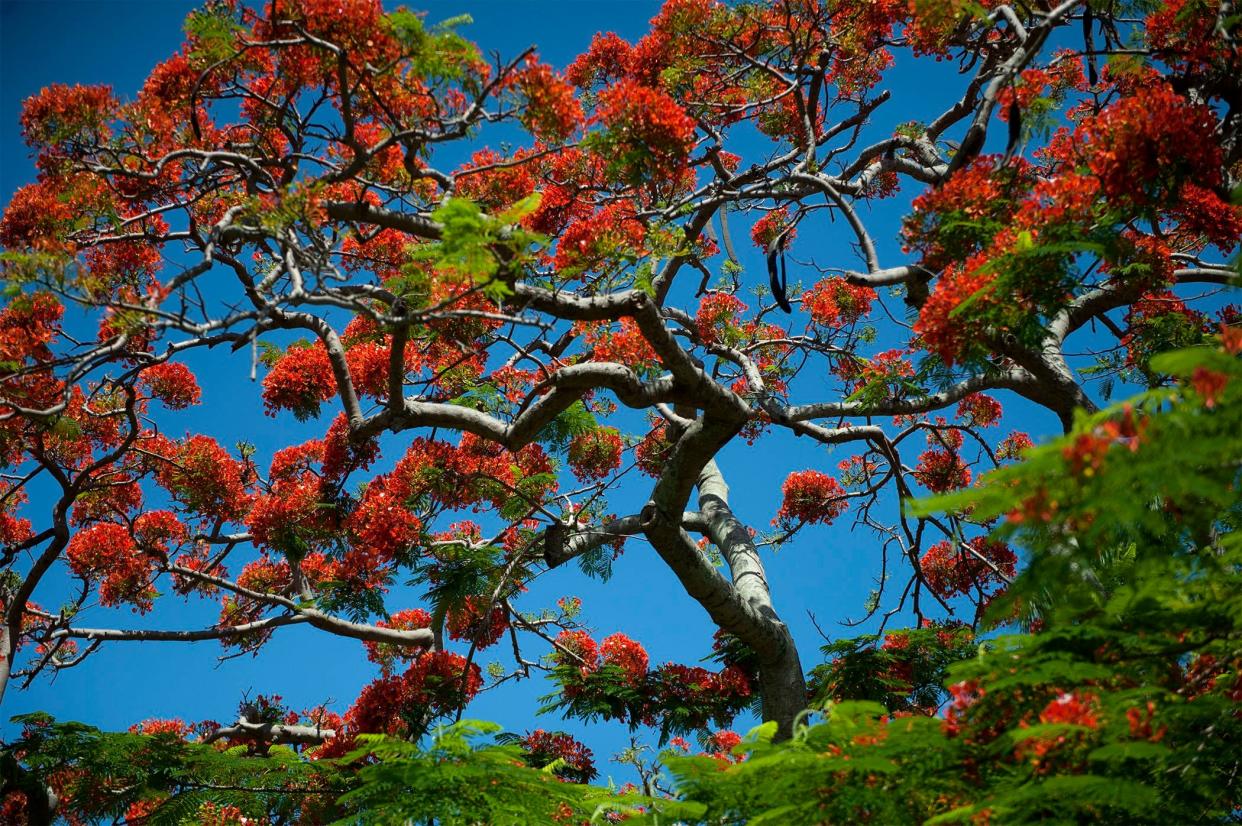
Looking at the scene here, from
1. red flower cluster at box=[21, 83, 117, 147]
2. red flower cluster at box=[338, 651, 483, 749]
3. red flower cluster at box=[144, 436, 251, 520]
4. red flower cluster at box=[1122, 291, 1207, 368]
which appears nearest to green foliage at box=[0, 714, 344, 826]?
red flower cluster at box=[338, 651, 483, 749]

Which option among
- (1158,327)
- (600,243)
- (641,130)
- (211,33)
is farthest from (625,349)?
(1158,327)

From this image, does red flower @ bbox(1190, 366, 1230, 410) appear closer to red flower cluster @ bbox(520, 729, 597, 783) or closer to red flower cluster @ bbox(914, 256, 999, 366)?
red flower cluster @ bbox(914, 256, 999, 366)

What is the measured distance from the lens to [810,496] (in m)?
9.35

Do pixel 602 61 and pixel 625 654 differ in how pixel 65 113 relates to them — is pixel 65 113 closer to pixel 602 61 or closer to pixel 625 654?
pixel 602 61

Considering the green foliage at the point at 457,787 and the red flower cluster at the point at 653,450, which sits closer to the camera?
the green foliage at the point at 457,787

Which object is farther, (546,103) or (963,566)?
(963,566)

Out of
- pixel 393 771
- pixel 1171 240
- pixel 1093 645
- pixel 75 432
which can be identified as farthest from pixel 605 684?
pixel 1171 240

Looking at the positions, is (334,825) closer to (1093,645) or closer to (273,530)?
(1093,645)

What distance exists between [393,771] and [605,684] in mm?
3832

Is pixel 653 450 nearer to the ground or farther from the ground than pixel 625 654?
farther from the ground

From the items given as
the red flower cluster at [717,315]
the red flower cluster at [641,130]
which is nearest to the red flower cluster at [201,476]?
the red flower cluster at [717,315]

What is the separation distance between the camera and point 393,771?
12.1 ft

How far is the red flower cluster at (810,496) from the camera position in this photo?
931 centimetres

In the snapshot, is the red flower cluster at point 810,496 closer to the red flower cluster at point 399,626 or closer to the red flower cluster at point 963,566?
the red flower cluster at point 963,566
